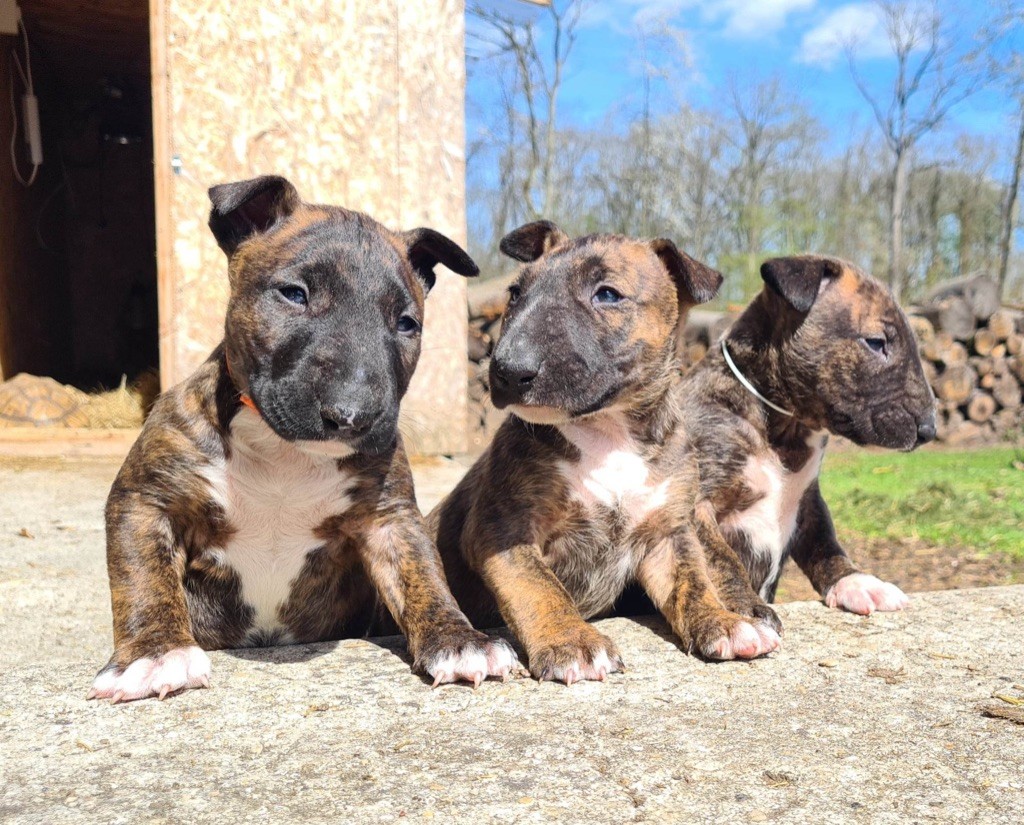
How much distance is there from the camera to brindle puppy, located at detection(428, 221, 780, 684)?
10.9 feet

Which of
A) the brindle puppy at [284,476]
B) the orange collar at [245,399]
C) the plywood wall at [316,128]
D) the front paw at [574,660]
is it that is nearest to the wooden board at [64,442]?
the plywood wall at [316,128]

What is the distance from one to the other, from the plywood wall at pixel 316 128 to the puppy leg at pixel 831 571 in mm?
4667

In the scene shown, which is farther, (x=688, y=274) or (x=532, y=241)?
(x=532, y=241)

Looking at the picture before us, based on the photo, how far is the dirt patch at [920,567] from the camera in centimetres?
680

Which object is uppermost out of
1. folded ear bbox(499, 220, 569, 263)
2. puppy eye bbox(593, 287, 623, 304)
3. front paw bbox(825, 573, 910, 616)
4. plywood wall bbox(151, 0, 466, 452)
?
plywood wall bbox(151, 0, 466, 452)

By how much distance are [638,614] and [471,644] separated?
1238mm

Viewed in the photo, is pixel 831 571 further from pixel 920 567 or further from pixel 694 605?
pixel 920 567

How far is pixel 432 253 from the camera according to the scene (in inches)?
149

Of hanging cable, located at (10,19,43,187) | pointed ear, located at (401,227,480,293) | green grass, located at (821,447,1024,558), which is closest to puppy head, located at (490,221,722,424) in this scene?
pointed ear, located at (401,227,480,293)

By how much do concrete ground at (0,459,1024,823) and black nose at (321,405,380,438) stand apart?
83cm

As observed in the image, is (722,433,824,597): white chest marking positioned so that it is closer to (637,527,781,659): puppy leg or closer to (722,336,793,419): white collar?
(722,336,793,419): white collar

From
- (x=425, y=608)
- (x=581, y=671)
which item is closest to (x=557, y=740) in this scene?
(x=581, y=671)

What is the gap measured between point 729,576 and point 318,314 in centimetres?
191

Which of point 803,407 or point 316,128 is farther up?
point 316,128
